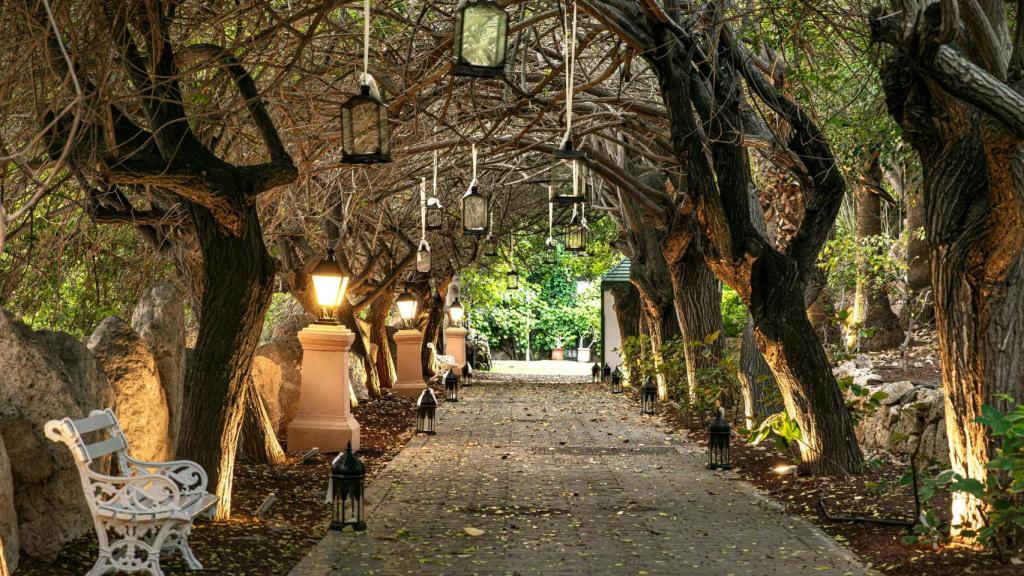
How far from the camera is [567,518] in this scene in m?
10.4

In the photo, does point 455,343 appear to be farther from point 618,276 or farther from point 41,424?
point 41,424

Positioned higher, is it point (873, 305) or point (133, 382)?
point (873, 305)

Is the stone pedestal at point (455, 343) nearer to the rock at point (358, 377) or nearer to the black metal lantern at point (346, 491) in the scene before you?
the rock at point (358, 377)

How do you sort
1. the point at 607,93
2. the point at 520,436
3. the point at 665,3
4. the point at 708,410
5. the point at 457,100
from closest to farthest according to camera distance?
the point at 665,3 < the point at 457,100 < the point at 607,93 < the point at 520,436 < the point at 708,410

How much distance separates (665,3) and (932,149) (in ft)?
14.9

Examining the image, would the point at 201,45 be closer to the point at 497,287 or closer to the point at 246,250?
the point at 246,250

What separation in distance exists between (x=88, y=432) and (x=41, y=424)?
1.38 ft

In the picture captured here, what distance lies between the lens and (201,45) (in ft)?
30.2

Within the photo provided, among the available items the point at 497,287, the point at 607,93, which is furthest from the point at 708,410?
the point at 497,287

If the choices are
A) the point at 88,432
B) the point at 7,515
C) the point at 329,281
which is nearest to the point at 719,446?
the point at 329,281

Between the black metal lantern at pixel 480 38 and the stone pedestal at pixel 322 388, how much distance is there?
8.71 m

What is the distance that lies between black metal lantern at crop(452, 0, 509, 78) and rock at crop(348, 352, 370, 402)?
1706 cm

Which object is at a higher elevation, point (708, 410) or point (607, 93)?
point (607, 93)

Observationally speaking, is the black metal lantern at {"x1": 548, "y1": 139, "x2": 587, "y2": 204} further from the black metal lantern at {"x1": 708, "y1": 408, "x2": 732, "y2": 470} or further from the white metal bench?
the white metal bench
